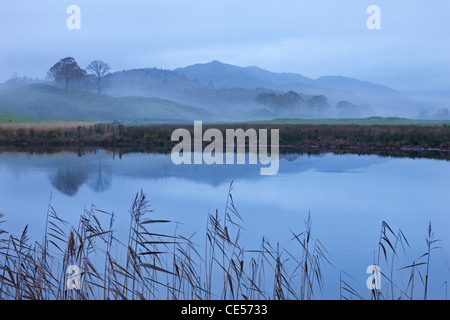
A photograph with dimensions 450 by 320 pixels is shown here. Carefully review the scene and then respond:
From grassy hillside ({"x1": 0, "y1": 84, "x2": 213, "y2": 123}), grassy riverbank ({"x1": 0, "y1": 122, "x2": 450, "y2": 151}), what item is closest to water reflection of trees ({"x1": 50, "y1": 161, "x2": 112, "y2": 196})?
grassy riverbank ({"x1": 0, "y1": 122, "x2": 450, "y2": 151})

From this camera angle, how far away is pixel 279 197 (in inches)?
518

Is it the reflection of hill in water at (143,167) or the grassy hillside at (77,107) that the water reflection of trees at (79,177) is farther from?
the grassy hillside at (77,107)

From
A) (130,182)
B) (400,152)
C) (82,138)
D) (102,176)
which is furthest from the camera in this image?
(82,138)

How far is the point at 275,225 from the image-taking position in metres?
10.1

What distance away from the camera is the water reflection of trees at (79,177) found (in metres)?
14.2

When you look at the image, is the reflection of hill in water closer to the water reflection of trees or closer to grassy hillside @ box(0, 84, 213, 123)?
the water reflection of trees

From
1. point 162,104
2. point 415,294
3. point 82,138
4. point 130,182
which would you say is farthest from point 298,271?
point 162,104

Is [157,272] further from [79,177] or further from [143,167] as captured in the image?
[143,167]

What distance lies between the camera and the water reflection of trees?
1417cm

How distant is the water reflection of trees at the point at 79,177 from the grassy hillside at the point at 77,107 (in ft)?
196

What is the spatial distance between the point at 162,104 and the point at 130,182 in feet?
357
